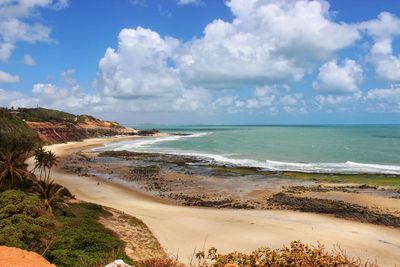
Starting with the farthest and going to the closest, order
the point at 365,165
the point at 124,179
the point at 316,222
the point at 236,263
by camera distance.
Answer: the point at 365,165, the point at 124,179, the point at 316,222, the point at 236,263

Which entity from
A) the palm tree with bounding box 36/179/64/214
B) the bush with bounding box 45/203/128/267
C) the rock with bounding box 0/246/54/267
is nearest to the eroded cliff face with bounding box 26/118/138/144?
the palm tree with bounding box 36/179/64/214

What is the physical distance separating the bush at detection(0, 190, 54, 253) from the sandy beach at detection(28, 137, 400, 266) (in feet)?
25.0

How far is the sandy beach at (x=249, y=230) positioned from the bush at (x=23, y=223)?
761 centimetres

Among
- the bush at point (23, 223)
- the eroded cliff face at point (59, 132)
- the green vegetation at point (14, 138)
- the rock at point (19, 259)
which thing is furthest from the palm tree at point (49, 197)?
the eroded cliff face at point (59, 132)

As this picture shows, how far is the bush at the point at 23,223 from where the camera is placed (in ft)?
63.3

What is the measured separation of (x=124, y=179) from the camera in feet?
176

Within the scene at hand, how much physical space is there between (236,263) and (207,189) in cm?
3721

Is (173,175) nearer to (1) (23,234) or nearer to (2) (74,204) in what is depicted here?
(2) (74,204)

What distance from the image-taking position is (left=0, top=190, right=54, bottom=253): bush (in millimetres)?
19297

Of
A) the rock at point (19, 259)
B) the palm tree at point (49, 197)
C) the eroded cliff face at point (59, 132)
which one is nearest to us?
the rock at point (19, 259)

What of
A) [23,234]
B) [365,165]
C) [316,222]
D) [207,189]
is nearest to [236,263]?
[23,234]

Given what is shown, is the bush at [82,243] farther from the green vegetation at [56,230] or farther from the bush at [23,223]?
the bush at [23,223]

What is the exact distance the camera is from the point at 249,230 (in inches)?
1116

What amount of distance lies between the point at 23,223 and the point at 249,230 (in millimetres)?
15611
